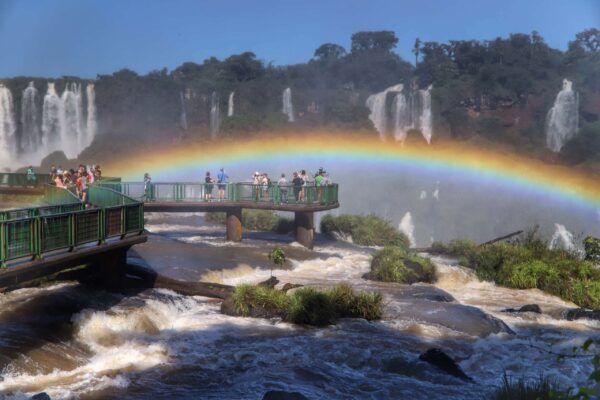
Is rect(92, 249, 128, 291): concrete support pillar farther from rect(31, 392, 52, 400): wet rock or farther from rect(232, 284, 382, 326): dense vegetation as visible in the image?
rect(31, 392, 52, 400): wet rock

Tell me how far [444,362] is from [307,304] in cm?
420

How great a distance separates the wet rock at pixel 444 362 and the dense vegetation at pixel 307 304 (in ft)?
11.1

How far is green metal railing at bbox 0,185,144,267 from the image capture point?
1180 centimetres

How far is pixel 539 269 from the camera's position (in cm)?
2239

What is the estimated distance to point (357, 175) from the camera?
6881 cm

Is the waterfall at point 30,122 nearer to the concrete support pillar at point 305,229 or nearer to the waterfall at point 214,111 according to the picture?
the waterfall at point 214,111

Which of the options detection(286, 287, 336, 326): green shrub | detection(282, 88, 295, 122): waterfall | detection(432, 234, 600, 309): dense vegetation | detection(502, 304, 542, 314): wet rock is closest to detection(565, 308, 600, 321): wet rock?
detection(502, 304, 542, 314): wet rock

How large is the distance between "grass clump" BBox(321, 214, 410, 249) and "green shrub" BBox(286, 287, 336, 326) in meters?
18.2

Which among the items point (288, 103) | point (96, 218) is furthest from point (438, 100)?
point (96, 218)

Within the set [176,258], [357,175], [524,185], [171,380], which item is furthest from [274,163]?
[171,380]

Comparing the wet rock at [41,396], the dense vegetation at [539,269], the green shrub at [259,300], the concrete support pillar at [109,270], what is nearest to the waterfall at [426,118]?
the dense vegetation at [539,269]

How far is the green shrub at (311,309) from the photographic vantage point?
15.4m

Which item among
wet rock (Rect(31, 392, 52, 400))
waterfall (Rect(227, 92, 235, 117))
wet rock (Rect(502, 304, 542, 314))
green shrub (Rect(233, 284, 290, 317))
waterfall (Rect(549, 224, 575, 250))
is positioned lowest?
waterfall (Rect(549, 224, 575, 250))

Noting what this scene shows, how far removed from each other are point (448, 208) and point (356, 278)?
41.9 m
